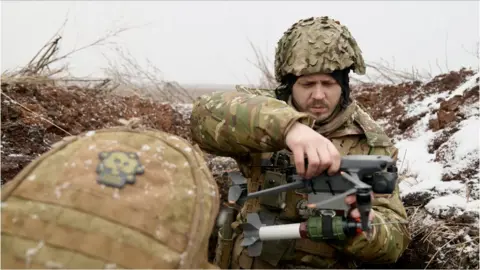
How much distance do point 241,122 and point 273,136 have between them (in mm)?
187

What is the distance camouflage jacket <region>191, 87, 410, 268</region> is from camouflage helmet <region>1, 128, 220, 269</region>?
57 cm

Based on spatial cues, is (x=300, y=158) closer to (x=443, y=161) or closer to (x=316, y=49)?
(x=316, y=49)

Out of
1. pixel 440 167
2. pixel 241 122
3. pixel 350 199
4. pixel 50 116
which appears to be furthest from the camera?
pixel 50 116

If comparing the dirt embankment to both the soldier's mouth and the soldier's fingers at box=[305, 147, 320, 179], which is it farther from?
the soldier's fingers at box=[305, 147, 320, 179]

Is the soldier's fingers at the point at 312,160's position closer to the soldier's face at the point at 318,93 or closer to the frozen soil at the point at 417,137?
the frozen soil at the point at 417,137

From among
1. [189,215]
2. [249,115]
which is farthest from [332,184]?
[189,215]

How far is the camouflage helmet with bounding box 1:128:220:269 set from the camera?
1.20 meters

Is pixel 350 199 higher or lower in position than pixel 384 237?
higher

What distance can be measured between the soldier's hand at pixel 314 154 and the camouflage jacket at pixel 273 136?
0.10 metres

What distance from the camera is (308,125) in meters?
1.90

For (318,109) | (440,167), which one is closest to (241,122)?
(318,109)

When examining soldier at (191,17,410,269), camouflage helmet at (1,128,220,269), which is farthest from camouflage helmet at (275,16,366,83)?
camouflage helmet at (1,128,220,269)

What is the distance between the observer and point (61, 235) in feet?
3.97

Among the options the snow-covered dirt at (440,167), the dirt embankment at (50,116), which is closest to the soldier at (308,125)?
the snow-covered dirt at (440,167)
